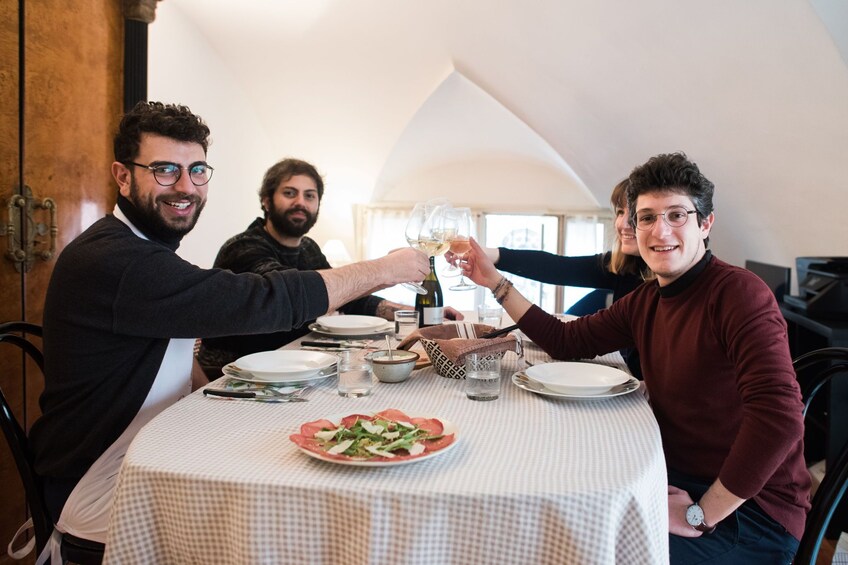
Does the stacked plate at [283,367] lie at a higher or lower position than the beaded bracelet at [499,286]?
lower

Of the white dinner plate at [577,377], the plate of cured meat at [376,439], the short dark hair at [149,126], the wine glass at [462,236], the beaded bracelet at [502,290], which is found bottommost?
the plate of cured meat at [376,439]

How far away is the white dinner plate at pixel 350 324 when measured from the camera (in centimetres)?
204

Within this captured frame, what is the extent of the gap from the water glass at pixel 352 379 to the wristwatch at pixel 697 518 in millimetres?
638

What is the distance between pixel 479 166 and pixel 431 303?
5.82m

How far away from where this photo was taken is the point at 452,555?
0.87m

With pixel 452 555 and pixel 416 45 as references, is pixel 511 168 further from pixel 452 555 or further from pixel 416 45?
pixel 452 555

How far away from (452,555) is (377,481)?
136 millimetres

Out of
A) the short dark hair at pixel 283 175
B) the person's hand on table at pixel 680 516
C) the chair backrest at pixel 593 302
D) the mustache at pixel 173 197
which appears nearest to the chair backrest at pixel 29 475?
A: the mustache at pixel 173 197

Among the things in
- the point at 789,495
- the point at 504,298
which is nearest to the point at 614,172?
the point at 504,298

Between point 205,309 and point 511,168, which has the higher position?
point 511,168

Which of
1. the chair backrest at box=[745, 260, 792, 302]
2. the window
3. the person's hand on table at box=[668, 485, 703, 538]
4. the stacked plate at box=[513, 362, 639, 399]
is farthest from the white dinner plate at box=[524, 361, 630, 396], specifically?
the window

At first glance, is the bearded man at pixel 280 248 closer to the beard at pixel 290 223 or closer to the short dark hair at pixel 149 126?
the beard at pixel 290 223

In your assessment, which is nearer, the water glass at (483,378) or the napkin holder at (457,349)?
the water glass at (483,378)

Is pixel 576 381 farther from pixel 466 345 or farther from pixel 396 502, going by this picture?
pixel 396 502
